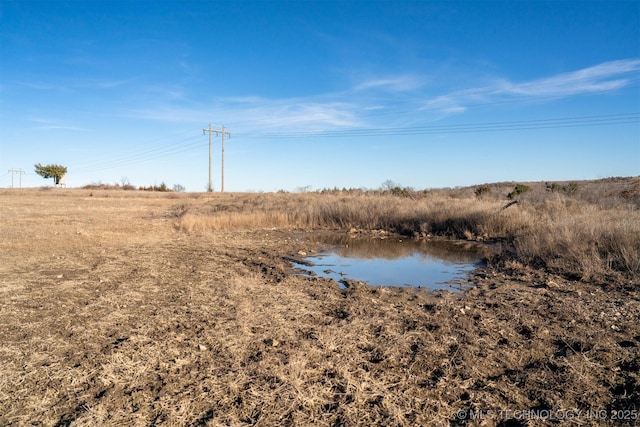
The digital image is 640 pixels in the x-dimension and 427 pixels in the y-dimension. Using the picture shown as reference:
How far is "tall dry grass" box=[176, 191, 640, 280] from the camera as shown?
8592 millimetres

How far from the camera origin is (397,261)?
1152cm

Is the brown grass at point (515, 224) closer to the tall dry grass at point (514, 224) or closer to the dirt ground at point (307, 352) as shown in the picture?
the tall dry grass at point (514, 224)

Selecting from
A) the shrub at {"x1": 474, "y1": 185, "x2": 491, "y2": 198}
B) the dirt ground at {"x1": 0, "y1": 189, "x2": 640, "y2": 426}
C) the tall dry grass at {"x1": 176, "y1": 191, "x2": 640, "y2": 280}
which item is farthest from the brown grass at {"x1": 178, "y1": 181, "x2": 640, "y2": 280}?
the shrub at {"x1": 474, "y1": 185, "x2": 491, "y2": 198}

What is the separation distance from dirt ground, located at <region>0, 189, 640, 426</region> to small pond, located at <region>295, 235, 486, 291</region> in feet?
3.79

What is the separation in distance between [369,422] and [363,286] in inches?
179

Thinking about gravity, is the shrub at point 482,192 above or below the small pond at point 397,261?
above

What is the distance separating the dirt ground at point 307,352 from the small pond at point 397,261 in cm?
115

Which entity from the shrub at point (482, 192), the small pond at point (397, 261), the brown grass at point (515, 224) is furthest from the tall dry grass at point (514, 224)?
the shrub at point (482, 192)

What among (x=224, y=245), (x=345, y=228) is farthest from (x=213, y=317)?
(x=345, y=228)

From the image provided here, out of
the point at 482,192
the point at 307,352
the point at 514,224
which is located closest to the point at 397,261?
the point at 514,224

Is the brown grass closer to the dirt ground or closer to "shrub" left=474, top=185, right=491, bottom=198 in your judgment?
the dirt ground

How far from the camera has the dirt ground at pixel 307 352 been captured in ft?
10.6

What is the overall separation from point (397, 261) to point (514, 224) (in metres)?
6.70

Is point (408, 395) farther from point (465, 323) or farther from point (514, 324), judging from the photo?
point (514, 324)
